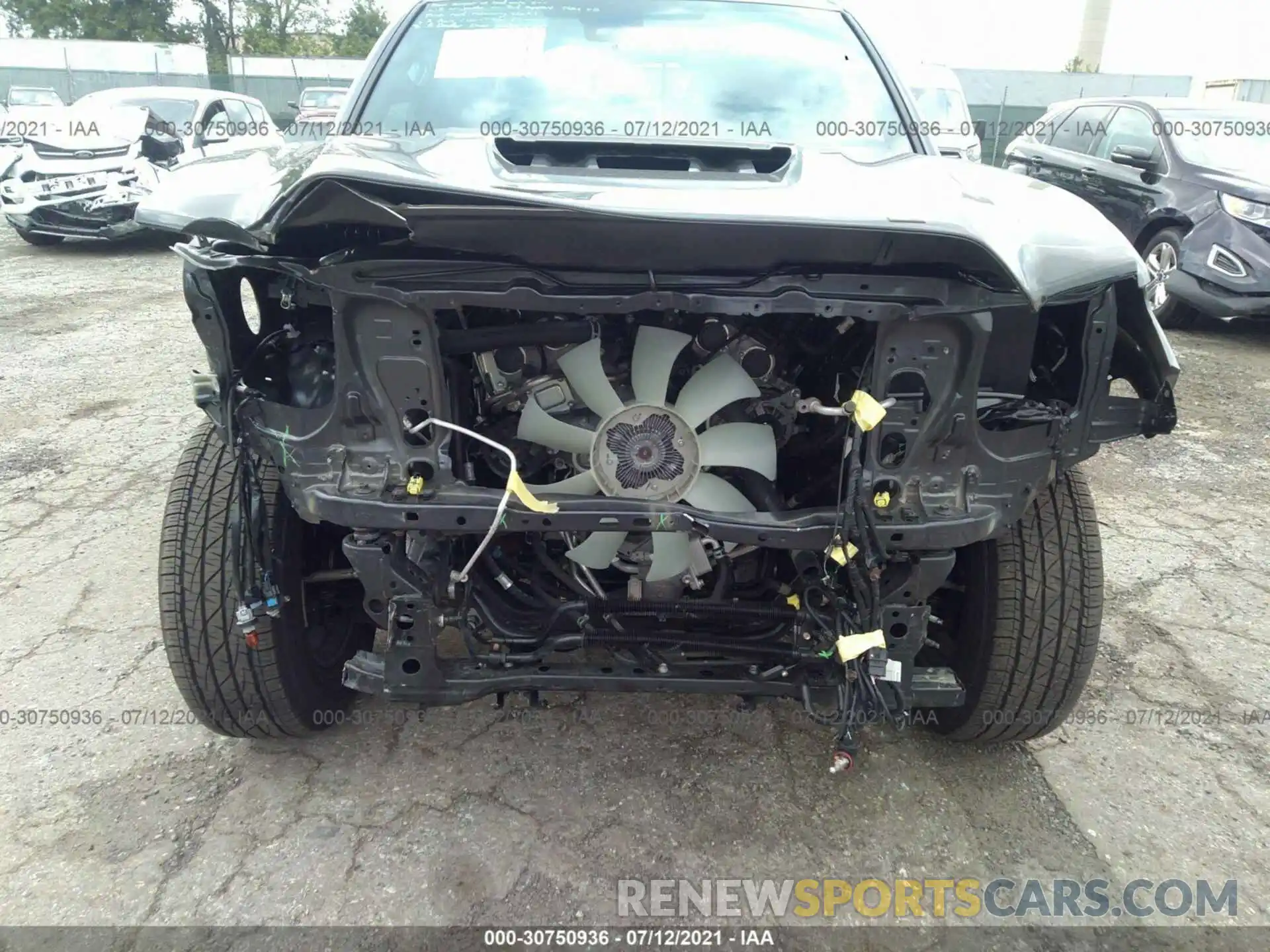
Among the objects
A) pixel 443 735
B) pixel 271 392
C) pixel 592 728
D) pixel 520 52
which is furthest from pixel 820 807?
pixel 520 52

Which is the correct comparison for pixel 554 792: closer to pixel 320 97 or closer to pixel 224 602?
pixel 224 602

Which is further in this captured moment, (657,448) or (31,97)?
(31,97)

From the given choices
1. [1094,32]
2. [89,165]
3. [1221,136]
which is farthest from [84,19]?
[1094,32]

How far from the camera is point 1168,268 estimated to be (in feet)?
20.8

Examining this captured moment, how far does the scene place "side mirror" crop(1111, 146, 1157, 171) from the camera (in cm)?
658

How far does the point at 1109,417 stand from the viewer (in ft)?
5.98

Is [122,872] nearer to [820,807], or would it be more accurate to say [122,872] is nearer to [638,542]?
[638,542]

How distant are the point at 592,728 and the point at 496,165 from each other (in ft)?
4.85

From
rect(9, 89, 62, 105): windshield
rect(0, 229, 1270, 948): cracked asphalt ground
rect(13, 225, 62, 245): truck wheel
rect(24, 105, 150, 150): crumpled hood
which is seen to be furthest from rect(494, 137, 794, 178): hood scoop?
rect(9, 89, 62, 105): windshield

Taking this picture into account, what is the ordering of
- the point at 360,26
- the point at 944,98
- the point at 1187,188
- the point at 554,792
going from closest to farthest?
1. the point at 554,792
2. the point at 1187,188
3. the point at 944,98
4. the point at 360,26

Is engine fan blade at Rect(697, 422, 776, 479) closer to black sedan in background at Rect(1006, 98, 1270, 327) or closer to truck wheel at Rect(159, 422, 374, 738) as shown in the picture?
truck wheel at Rect(159, 422, 374, 738)

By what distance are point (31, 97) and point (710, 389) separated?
76.5ft

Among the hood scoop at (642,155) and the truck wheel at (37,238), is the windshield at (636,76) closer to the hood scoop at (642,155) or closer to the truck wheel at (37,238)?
the hood scoop at (642,155)

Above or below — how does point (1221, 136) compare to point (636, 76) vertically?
above
